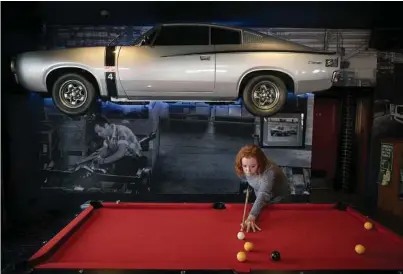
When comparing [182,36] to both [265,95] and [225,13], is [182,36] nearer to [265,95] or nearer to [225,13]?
[225,13]

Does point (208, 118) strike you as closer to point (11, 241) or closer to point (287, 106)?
point (287, 106)

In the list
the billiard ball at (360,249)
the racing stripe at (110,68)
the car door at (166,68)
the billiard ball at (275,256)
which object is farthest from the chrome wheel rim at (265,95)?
the billiard ball at (275,256)

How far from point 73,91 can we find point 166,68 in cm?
107

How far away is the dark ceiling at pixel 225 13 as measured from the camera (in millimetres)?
4004

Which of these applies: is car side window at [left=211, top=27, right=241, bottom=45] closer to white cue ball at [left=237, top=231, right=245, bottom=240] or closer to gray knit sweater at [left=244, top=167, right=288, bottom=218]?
gray knit sweater at [left=244, top=167, right=288, bottom=218]

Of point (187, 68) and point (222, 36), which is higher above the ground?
point (222, 36)

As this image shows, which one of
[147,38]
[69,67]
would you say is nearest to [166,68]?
[147,38]

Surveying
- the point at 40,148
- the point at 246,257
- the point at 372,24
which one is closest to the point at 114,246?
the point at 246,257

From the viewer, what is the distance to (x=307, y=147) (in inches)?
192

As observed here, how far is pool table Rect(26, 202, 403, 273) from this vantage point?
5.74 feet

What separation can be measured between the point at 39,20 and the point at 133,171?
2.12m

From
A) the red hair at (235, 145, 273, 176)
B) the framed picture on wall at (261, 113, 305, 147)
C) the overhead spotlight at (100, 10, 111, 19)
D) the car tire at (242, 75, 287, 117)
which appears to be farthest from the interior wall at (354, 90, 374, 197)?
the overhead spotlight at (100, 10, 111, 19)

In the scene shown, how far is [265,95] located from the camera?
421cm

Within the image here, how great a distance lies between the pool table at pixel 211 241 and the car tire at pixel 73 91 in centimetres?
166
